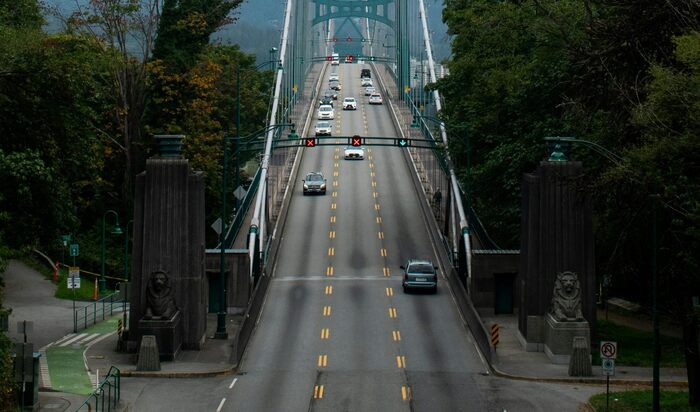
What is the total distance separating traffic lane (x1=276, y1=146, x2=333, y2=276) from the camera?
65.0 meters

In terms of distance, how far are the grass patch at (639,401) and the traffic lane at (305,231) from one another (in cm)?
2779

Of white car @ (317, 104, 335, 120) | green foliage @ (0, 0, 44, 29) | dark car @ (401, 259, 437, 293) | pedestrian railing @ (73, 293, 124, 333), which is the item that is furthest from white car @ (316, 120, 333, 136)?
dark car @ (401, 259, 437, 293)

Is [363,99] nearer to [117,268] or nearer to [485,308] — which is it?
[117,268]

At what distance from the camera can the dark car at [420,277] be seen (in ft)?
192

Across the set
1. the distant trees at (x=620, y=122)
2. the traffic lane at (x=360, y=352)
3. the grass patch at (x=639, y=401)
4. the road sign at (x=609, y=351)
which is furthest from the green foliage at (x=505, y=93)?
the road sign at (x=609, y=351)

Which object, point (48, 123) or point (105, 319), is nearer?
point (48, 123)

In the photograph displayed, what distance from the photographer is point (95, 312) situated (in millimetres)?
55500

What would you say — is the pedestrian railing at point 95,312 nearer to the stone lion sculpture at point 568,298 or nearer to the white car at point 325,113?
the stone lion sculpture at point 568,298

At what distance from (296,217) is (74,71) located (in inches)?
1231

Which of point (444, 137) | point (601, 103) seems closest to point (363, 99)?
point (444, 137)

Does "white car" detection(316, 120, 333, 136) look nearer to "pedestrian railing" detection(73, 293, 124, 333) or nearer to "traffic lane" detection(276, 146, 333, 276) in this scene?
"traffic lane" detection(276, 146, 333, 276)

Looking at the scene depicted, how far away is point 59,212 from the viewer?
46.4 metres

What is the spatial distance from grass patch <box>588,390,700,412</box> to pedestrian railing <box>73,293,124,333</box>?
23.6m

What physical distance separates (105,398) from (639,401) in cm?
1474
